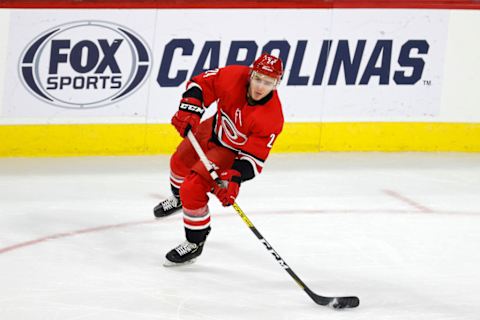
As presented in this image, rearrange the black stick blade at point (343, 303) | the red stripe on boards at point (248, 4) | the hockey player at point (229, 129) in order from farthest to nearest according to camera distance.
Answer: the red stripe on boards at point (248, 4) → the hockey player at point (229, 129) → the black stick blade at point (343, 303)

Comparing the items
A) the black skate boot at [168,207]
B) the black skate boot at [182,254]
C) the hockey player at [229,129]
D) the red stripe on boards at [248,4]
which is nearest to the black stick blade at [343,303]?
the hockey player at [229,129]

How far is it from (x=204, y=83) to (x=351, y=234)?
1.19 m

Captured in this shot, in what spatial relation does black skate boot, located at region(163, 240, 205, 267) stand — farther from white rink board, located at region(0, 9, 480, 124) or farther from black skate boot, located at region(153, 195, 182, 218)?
white rink board, located at region(0, 9, 480, 124)

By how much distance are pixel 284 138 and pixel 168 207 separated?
199 centimetres

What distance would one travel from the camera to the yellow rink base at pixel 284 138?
616 cm

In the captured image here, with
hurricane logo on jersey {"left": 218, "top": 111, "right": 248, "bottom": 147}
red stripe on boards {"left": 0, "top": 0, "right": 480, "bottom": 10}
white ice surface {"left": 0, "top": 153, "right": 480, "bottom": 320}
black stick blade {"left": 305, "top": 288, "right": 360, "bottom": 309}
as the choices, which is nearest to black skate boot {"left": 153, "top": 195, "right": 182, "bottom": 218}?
white ice surface {"left": 0, "top": 153, "right": 480, "bottom": 320}

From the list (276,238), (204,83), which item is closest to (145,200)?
(276,238)

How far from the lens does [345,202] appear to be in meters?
5.55

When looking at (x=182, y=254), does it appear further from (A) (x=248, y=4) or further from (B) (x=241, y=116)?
(A) (x=248, y=4)

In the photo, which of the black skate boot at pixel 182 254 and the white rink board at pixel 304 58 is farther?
the white rink board at pixel 304 58

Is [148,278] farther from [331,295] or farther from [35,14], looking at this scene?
[35,14]

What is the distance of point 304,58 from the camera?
21.3ft

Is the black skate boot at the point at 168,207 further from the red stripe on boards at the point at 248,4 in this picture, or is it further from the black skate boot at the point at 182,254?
the red stripe on boards at the point at 248,4

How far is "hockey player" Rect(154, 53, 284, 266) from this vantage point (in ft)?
13.2
